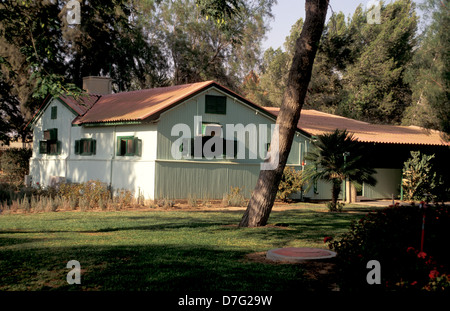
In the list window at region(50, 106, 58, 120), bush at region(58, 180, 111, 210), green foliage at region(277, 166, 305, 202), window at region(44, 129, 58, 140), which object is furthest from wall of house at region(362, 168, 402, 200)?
window at region(50, 106, 58, 120)

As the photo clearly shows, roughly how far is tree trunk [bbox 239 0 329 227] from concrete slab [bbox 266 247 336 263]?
13.5 ft

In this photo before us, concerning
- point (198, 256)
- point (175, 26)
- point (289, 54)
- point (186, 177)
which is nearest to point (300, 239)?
point (198, 256)

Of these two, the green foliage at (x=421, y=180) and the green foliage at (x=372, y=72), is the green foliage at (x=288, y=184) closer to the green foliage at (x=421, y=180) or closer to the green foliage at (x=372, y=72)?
the green foliage at (x=421, y=180)

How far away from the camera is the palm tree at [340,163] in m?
20.6

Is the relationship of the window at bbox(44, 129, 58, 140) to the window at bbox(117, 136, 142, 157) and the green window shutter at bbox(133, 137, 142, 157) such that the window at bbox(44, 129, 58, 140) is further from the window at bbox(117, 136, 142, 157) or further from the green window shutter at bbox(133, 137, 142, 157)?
the green window shutter at bbox(133, 137, 142, 157)

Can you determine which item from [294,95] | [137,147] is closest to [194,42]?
[137,147]

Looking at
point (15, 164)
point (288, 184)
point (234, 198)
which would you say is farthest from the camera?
point (15, 164)

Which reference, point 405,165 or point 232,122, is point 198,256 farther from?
point 405,165

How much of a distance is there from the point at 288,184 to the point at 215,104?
499 cm

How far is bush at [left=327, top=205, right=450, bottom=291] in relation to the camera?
6461 millimetres

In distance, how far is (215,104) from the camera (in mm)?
24312

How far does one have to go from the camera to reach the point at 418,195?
27.6 metres

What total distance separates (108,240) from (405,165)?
64.7 ft

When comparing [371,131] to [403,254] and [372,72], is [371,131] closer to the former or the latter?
[372,72]
